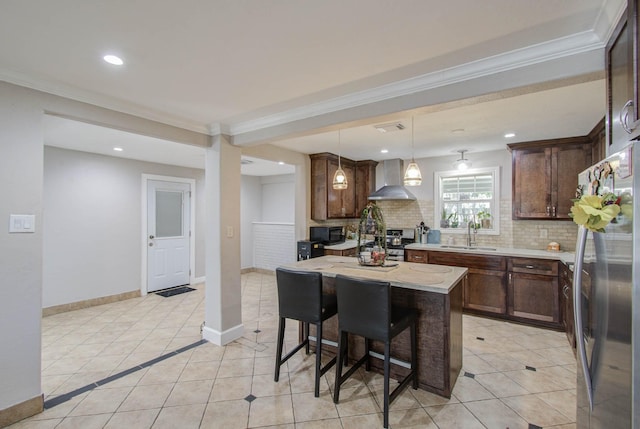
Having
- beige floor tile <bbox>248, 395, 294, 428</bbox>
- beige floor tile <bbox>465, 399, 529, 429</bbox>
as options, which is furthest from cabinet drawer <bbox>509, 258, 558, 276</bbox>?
beige floor tile <bbox>248, 395, 294, 428</bbox>

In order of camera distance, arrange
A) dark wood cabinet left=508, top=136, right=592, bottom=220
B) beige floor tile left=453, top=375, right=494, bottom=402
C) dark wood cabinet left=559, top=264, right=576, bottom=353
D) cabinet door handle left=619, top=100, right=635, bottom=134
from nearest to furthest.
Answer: cabinet door handle left=619, top=100, right=635, bottom=134 → beige floor tile left=453, top=375, right=494, bottom=402 → dark wood cabinet left=559, top=264, right=576, bottom=353 → dark wood cabinet left=508, top=136, right=592, bottom=220

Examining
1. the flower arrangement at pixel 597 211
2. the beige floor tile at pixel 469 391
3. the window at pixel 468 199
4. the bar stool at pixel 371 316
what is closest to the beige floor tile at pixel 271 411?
the bar stool at pixel 371 316

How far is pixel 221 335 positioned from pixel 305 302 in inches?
55.6

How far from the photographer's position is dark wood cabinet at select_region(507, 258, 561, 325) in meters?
3.69

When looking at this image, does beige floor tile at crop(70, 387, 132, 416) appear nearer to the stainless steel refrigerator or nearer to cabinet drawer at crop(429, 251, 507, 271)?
the stainless steel refrigerator

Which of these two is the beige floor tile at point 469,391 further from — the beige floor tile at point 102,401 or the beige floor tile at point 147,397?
the beige floor tile at point 102,401

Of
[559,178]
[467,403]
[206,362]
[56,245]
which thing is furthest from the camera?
[56,245]

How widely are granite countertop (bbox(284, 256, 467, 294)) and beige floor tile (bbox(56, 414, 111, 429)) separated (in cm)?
187

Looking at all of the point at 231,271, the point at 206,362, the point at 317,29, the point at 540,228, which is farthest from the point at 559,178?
the point at 206,362

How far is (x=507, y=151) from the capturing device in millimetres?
4621

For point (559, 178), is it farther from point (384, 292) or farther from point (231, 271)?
point (231, 271)

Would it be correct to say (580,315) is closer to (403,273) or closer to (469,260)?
(403,273)

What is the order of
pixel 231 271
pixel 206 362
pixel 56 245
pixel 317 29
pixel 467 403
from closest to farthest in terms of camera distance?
pixel 317 29 < pixel 467 403 < pixel 206 362 < pixel 231 271 < pixel 56 245

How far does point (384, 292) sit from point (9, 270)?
2.61 m
